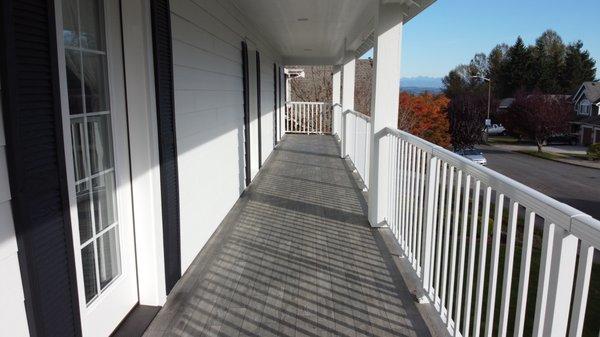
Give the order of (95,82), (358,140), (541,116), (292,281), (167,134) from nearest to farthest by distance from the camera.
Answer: (95,82) → (167,134) → (292,281) → (358,140) → (541,116)

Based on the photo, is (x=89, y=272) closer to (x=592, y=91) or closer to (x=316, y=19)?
(x=316, y=19)

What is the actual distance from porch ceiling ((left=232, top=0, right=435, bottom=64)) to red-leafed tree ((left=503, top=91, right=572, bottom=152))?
28.6 metres

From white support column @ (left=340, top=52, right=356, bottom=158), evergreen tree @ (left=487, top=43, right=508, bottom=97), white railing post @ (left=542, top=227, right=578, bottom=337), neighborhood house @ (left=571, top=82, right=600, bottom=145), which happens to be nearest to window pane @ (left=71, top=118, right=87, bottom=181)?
white railing post @ (left=542, top=227, right=578, bottom=337)

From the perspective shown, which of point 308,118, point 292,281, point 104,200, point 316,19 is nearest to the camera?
point 104,200

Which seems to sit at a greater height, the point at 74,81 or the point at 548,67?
the point at 548,67

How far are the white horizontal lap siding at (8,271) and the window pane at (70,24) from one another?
62 cm

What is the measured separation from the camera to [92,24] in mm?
1991

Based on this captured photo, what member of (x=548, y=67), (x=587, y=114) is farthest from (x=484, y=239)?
(x=548, y=67)

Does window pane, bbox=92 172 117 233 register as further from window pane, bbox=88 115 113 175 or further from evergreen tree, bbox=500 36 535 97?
→ evergreen tree, bbox=500 36 535 97

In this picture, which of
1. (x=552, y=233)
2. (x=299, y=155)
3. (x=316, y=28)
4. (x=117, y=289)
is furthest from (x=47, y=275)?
(x=299, y=155)

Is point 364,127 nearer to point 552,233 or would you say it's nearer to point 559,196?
point 552,233

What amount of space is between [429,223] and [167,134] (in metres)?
1.57

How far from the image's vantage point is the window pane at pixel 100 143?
1.97 metres

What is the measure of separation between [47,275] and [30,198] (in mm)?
261
